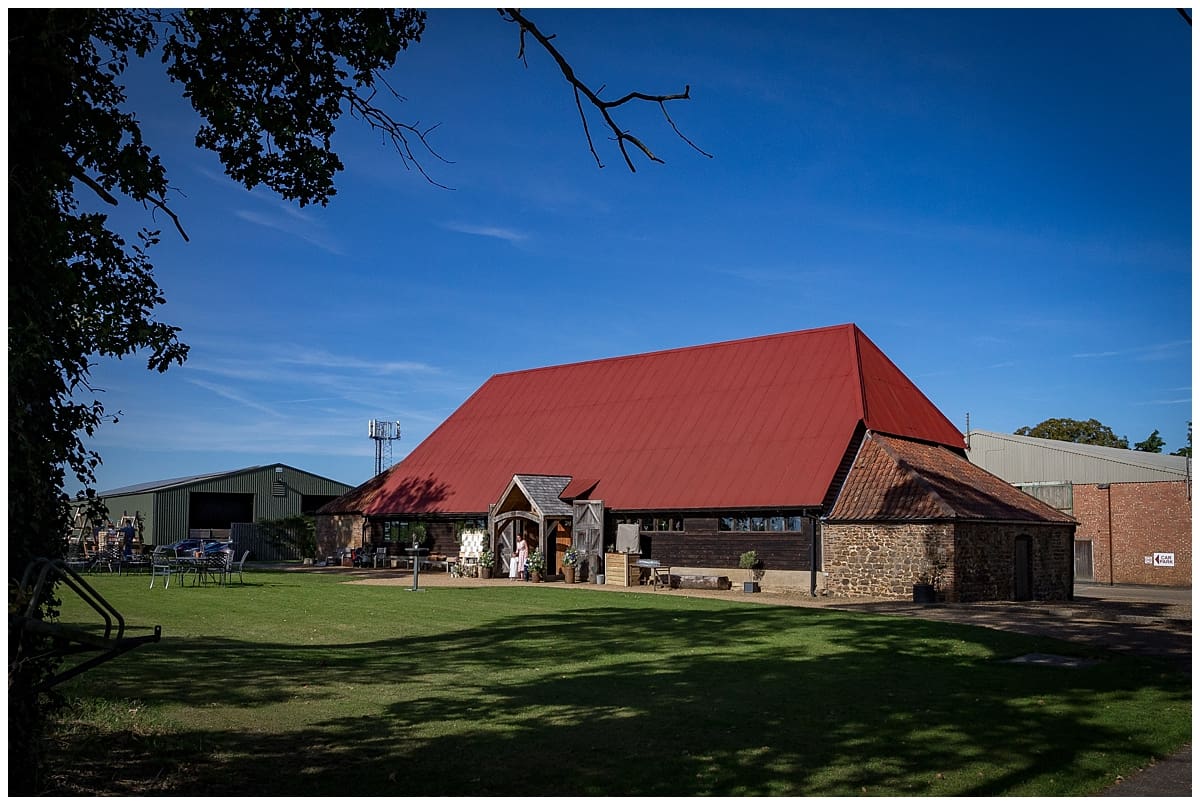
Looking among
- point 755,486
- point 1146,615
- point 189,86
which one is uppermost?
point 189,86

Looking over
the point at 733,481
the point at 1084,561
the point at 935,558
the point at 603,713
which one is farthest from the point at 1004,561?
the point at 603,713

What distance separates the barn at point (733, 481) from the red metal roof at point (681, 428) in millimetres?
75

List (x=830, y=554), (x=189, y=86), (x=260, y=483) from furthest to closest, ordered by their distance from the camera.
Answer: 1. (x=260, y=483)
2. (x=830, y=554)
3. (x=189, y=86)

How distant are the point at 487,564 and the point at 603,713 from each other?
2696cm

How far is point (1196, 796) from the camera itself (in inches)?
243

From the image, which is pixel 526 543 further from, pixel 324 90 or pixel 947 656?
pixel 324 90

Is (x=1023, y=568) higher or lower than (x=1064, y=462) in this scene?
lower

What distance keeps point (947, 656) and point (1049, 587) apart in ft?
56.6

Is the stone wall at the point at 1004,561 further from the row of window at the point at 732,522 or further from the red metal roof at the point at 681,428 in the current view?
the row of window at the point at 732,522

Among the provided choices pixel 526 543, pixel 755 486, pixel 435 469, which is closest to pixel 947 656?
pixel 755 486

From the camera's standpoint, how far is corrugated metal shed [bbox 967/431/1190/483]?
45.7m

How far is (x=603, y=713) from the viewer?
988 centimetres

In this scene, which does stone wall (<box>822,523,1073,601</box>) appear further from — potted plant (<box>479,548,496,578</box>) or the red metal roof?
potted plant (<box>479,548,496,578</box>)

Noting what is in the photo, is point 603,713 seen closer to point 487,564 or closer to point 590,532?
point 590,532
